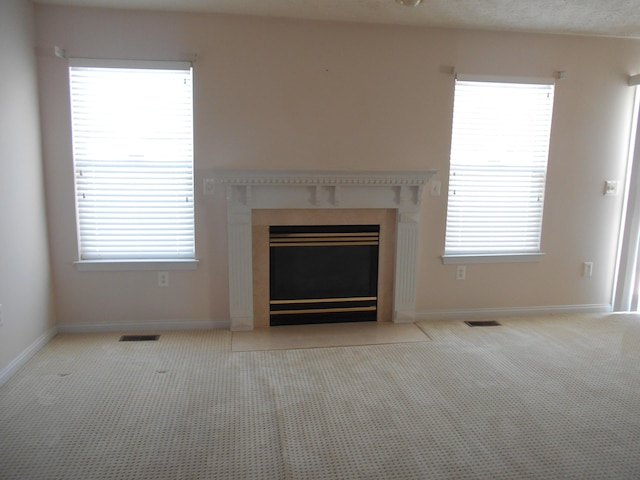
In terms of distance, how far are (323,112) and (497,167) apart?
5.19 ft

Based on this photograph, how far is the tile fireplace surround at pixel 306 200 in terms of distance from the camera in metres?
3.34

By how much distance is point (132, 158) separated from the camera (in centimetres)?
330

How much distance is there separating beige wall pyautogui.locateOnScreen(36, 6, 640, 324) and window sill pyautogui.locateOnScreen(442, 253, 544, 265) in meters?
0.06

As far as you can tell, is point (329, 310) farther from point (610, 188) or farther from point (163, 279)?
point (610, 188)

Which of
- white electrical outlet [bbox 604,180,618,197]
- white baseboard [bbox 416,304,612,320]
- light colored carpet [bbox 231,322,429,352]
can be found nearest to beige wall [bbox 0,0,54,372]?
light colored carpet [bbox 231,322,429,352]

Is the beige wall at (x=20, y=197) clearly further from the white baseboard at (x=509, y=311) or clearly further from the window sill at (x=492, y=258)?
the window sill at (x=492, y=258)

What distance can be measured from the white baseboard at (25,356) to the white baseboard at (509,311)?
2934 millimetres

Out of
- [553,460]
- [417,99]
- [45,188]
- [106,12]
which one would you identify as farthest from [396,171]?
[45,188]

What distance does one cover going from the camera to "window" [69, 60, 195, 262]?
322 cm

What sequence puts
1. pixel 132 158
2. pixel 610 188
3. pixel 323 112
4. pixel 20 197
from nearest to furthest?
pixel 20 197
pixel 132 158
pixel 323 112
pixel 610 188

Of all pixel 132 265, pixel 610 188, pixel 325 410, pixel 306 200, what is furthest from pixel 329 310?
pixel 610 188

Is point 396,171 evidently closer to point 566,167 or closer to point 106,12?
point 566,167

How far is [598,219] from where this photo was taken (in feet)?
13.0

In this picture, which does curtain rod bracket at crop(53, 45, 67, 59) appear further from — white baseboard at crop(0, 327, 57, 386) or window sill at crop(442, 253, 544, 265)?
window sill at crop(442, 253, 544, 265)
